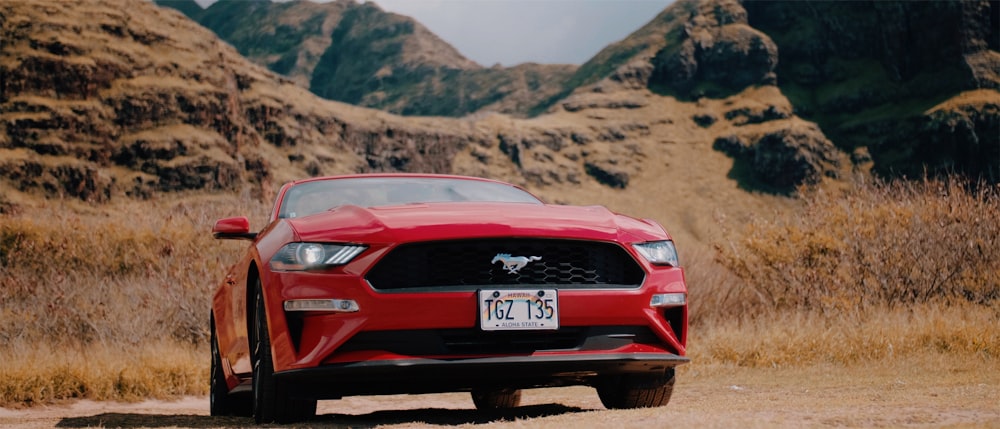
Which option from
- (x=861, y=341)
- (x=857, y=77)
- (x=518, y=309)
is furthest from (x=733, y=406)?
(x=857, y=77)

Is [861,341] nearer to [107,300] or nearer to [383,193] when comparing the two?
[383,193]

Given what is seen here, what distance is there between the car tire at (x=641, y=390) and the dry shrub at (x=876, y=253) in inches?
340

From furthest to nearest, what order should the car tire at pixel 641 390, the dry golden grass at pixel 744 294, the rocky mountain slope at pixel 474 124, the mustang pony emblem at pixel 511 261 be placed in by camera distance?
1. the rocky mountain slope at pixel 474 124
2. the dry golden grass at pixel 744 294
3. the car tire at pixel 641 390
4. the mustang pony emblem at pixel 511 261

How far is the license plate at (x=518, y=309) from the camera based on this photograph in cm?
496

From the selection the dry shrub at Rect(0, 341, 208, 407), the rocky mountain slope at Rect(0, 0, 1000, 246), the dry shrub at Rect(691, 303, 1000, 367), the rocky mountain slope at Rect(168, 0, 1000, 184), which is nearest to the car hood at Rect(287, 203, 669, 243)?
the dry shrub at Rect(691, 303, 1000, 367)

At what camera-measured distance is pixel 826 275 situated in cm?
1529

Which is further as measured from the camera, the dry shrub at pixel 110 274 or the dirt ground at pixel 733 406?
the dry shrub at pixel 110 274

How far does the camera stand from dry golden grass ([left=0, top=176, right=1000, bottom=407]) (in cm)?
1113

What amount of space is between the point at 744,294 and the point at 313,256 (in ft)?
42.0

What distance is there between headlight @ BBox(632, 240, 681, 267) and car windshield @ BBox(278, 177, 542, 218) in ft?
4.33

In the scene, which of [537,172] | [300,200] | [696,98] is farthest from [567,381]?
[696,98]

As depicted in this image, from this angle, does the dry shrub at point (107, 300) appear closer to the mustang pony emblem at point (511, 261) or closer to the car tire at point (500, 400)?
the car tire at point (500, 400)

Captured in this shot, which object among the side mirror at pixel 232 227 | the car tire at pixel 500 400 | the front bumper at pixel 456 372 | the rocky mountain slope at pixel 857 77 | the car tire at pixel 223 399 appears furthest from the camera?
the rocky mountain slope at pixel 857 77

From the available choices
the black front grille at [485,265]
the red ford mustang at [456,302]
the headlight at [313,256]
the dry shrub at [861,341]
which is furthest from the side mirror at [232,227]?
the dry shrub at [861,341]
